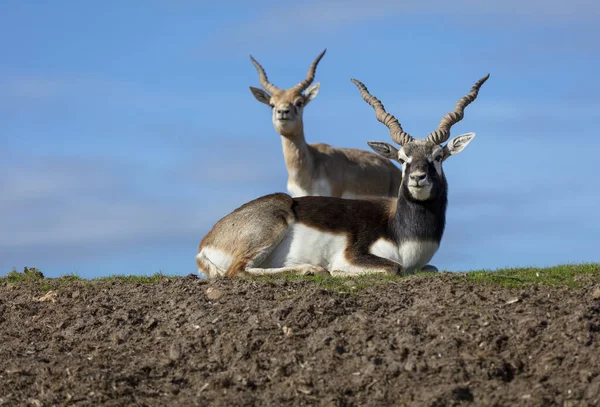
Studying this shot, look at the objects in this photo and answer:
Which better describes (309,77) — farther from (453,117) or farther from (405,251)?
(405,251)

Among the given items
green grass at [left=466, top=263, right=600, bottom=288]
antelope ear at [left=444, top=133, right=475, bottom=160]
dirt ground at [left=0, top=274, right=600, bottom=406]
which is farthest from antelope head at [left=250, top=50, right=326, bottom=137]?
dirt ground at [left=0, top=274, right=600, bottom=406]

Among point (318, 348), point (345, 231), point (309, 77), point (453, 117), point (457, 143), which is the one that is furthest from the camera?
point (309, 77)

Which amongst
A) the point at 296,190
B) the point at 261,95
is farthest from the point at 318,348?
the point at 261,95

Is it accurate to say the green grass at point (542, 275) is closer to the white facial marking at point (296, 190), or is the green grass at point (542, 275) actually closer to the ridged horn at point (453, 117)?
the ridged horn at point (453, 117)

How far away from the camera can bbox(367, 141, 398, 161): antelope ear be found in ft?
46.1

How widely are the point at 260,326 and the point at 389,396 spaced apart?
190 centimetres

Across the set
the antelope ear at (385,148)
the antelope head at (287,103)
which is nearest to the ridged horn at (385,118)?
the antelope ear at (385,148)

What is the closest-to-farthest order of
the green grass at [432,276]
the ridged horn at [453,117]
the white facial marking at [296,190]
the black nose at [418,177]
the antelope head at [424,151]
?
the green grass at [432,276], the black nose at [418,177], the antelope head at [424,151], the ridged horn at [453,117], the white facial marking at [296,190]

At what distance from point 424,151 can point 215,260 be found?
3.53m

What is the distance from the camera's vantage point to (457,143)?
1405cm

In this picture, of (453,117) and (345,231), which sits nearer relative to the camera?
(345,231)

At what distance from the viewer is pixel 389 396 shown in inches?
338

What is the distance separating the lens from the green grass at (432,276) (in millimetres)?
11281

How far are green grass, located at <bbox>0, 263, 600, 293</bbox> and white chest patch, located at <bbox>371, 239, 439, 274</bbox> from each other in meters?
0.94
